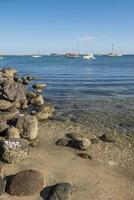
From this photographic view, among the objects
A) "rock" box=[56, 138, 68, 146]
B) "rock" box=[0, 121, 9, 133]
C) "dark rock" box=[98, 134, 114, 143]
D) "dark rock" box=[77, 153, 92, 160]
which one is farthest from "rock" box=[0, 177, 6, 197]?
"dark rock" box=[98, 134, 114, 143]

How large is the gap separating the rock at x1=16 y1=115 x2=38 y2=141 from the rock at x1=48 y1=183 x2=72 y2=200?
6.23 meters

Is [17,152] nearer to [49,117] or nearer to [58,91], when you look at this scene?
[49,117]

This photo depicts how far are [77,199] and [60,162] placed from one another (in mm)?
3594

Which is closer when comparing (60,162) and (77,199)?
(77,199)

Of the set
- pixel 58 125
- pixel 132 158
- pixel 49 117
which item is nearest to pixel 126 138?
pixel 132 158

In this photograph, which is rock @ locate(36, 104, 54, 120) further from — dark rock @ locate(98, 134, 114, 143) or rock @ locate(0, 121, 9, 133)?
dark rock @ locate(98, 134, 114, 143)

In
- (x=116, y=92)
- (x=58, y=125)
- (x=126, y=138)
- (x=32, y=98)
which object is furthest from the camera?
(x=116, y=92)

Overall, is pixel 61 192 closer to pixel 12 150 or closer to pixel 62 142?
pixel 12 150

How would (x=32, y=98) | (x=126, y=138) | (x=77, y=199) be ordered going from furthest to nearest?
(x=32, y=98)
(x=126, y=138)
(x=77, y=199)

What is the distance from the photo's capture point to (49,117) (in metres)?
26.8

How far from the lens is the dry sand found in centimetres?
1432

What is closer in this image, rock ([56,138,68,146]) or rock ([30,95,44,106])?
rock ([56,138,68,146])

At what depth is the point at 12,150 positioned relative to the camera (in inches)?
631

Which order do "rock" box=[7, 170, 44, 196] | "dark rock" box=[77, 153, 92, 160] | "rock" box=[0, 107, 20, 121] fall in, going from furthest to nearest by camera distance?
"rock" box=[0, 107, 20, 121] → "dark rock" box=[77, 153, 92, 160] → "rock" box=[7, 170, 44, 196]
